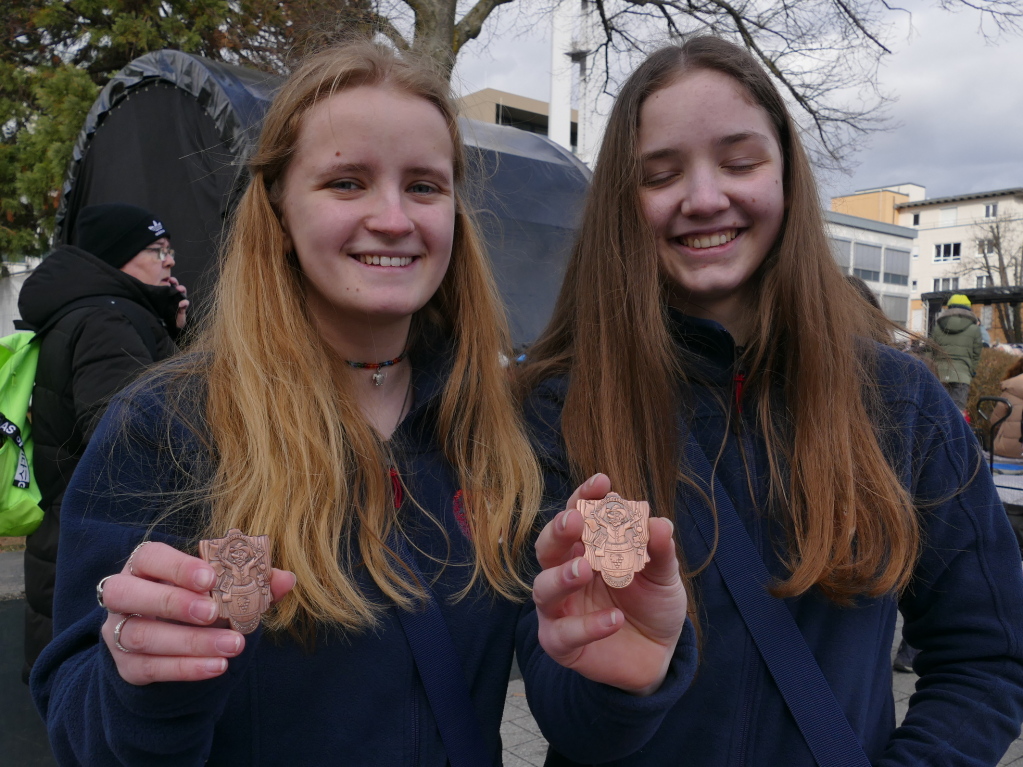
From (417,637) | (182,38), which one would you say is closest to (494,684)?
(417,637)

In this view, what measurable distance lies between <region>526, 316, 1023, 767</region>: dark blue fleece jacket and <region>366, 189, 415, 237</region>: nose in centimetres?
60

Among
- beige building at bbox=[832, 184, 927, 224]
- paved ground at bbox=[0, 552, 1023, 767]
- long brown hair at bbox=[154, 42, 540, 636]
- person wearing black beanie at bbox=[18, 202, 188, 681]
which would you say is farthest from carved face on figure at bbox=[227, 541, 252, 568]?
beige building at bbox=[832, 184, 927, 224]

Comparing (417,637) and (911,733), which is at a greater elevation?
(417,637)

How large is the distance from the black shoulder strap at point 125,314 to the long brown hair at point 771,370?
2089 millimetres

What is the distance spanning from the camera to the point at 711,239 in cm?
175

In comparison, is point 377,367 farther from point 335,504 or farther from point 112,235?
point 112,235

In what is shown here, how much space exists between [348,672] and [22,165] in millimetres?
9348

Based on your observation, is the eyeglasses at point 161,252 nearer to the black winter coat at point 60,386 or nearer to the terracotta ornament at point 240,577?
the black winter coat at point 60,386

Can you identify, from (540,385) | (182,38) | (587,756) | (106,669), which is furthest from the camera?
(182,38)

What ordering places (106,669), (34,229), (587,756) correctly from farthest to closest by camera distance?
1. (34,229)
2. (587,756)
3. (106,669)

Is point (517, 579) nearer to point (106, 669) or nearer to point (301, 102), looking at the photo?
point (106, 669)

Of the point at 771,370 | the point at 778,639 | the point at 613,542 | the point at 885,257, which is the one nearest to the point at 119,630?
the point at 613,542

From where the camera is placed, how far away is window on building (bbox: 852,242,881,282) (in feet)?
186

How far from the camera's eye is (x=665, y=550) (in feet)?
3.90
